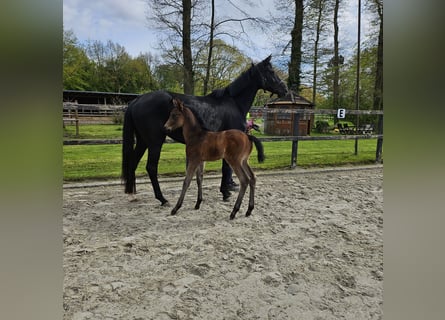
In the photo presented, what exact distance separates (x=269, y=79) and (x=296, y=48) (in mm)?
264

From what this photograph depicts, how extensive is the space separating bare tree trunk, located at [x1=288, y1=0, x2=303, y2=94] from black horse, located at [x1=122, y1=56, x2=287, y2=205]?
12 cm

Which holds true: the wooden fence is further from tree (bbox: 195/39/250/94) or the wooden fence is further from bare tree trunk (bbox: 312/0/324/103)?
tree (bbox: 195/39/250/94)

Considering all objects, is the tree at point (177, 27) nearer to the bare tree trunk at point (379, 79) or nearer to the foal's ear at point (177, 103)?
the foal's ear at point (177, 103)

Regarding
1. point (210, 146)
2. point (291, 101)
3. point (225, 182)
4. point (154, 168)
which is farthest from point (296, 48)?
point (154, 168)

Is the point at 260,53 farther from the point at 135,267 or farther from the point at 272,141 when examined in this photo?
the point at 135,267

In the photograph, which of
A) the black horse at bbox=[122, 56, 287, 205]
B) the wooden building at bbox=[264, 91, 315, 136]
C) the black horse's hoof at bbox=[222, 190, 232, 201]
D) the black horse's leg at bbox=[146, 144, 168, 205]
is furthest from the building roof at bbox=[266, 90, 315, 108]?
the black horse's leg at bbox=[146, 144, 168, 205]

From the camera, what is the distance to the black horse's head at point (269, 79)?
1620mm

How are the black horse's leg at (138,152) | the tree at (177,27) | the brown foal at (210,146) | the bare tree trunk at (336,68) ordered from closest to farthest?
the tree at (177,27)
the brown foal at (210,146)
the black horse's leg at (138,152)
the bare tree trunk at (336,68)

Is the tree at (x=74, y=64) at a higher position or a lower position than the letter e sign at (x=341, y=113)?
higher

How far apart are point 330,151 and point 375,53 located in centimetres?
123

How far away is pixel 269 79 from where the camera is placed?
1.66m

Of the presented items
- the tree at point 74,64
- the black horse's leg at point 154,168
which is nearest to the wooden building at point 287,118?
the black horse's leg at point 154,168

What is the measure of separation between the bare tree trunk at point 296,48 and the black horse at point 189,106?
12cm

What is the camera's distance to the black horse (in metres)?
1.50
